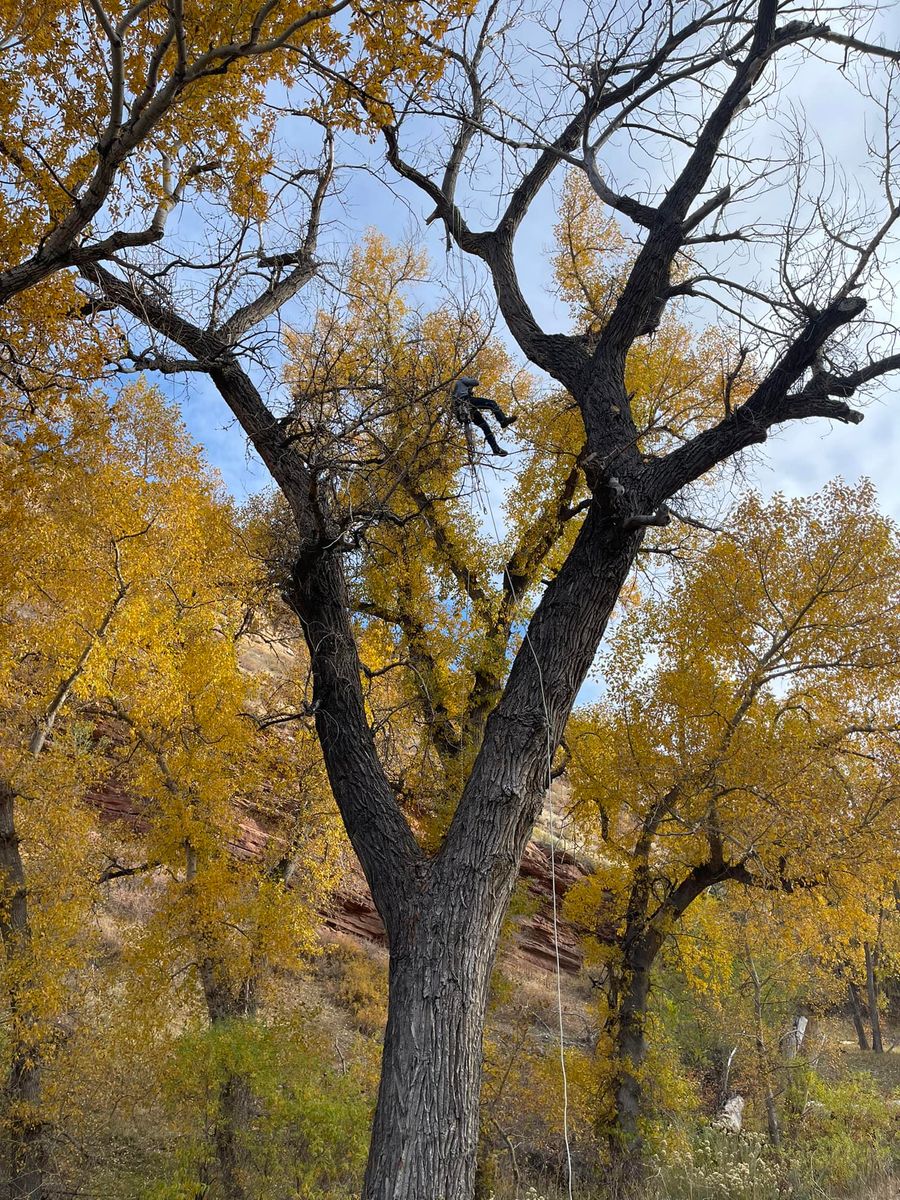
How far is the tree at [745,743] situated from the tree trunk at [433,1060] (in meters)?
5.30

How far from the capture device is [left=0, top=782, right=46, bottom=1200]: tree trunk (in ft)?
24.9

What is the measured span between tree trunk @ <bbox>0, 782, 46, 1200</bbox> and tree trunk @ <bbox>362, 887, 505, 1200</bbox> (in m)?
5.98

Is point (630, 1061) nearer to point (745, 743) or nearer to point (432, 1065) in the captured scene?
point (745, 743)

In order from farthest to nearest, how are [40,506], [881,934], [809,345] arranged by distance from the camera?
1. [881,934]
2. [40,506]
3. [809,345]

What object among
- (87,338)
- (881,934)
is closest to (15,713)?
(87,338)

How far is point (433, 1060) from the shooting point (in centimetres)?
342

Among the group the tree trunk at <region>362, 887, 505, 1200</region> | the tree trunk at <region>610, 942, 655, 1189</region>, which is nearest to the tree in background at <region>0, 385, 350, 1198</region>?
the tree trunk at <region>610, 942, 655, 1189</region>

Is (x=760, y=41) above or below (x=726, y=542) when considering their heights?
above

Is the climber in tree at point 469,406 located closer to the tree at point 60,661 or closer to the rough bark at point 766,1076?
the tree at point 60,661

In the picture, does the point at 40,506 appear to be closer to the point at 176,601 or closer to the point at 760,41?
the point at 176,601

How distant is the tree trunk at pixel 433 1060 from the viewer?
323 centimetres

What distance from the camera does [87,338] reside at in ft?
15.8

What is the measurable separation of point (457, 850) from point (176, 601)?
8.14m

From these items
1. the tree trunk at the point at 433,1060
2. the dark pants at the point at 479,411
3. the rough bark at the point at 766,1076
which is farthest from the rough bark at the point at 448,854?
the rough bark at the point at 766,1076
